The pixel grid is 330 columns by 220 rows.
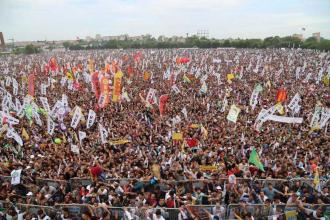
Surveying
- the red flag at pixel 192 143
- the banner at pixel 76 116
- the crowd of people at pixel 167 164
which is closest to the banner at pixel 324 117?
the crowd of people at pixel 167 164

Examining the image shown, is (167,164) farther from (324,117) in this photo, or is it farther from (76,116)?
(324,117)

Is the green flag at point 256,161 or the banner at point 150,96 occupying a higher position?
the banner at point 150,96

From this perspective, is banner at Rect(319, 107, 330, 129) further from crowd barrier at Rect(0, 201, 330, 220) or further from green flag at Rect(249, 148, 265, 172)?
crowd barrier at Rect(0, 201, 330, 220)

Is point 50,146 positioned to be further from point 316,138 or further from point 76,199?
point 316,138

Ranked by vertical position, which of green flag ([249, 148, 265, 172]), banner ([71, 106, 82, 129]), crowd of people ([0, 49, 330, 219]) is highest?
banner ([71, 106, 82, 129])

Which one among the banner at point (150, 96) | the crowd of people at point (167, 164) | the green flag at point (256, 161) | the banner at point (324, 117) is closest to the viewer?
the crowd of people at point (167, 164)

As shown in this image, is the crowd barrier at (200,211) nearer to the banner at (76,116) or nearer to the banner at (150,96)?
the banner at (76,116)

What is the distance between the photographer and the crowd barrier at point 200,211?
8312mm

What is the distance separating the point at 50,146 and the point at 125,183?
17.2 ft

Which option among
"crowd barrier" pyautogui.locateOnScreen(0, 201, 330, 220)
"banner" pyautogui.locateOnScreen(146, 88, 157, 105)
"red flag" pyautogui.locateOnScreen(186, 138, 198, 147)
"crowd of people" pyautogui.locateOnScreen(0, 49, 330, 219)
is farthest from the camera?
"banner" pyautogui.locateOnScreen(146, 88, 157, 105)

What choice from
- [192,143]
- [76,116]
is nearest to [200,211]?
[192,143]

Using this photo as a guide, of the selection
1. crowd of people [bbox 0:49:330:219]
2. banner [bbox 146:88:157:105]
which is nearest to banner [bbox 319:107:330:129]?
crowd of people [bbox 0:49:330:219]

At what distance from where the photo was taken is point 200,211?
8.54 m

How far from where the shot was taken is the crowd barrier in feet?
27.3
